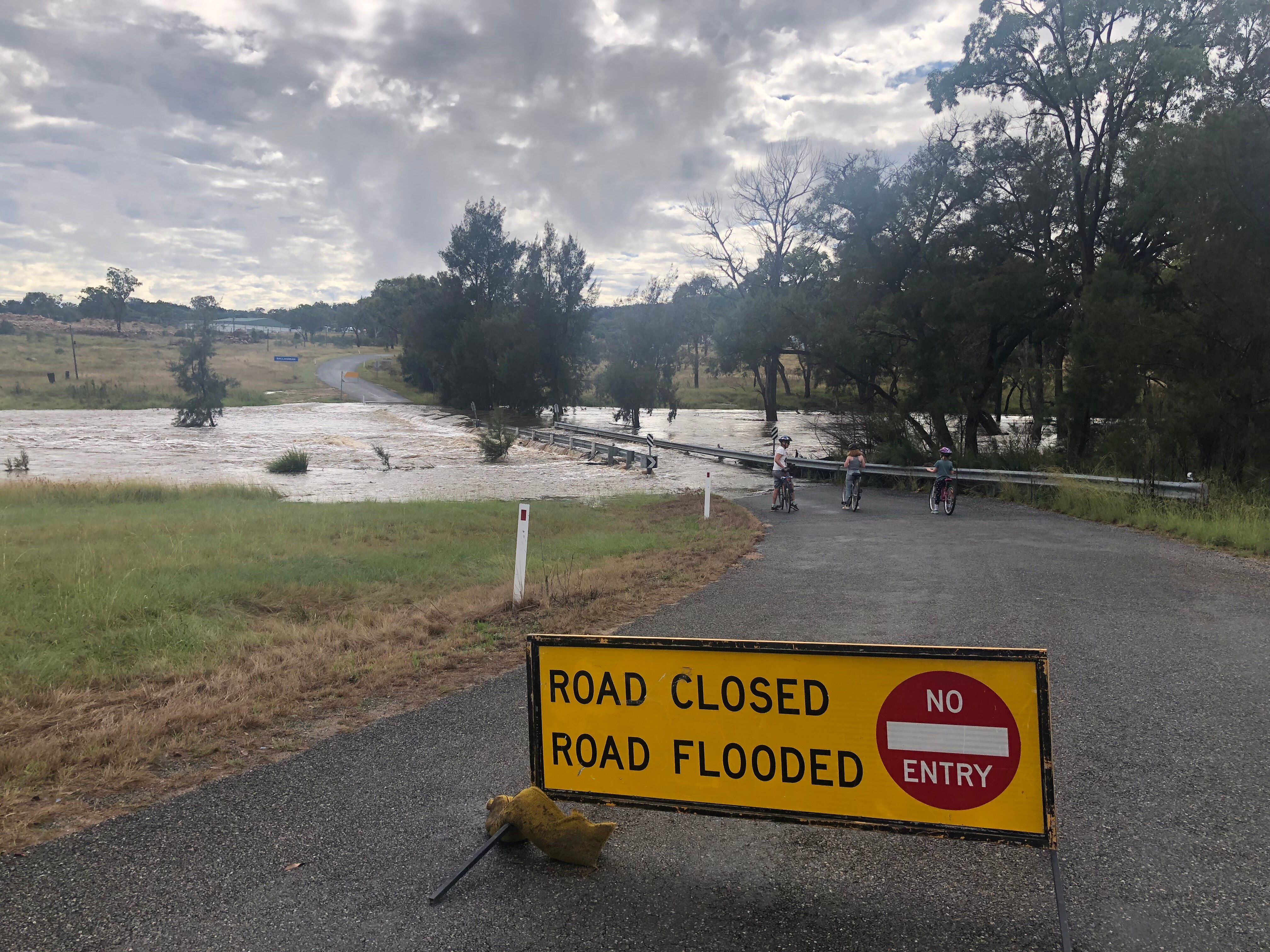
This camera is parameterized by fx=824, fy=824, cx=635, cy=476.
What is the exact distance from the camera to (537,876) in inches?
150

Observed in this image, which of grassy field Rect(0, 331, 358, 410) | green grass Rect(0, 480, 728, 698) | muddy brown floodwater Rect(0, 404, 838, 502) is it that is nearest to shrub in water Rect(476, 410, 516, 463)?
muddy brown floodwater Rect(0, 404, 838, 502)

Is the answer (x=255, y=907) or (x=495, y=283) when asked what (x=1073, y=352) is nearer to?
(x=255, y=907)

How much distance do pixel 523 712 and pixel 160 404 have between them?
85.5 m

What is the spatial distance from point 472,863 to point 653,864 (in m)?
0.84

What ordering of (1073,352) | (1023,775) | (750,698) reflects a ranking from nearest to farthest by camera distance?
(1023,775)
(750,698)
(1073,352)

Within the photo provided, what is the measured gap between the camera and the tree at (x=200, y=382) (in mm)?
59844

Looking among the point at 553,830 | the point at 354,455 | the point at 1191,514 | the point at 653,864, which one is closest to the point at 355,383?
the point at 354,455

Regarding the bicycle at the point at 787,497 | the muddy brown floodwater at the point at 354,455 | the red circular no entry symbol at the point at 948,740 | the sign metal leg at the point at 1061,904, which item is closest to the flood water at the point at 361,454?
the muddy brown floodwater at the point at 354,455

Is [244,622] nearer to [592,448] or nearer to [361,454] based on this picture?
[592,448]

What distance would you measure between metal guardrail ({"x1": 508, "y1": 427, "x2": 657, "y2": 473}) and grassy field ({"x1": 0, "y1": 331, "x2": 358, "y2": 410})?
4482 cm

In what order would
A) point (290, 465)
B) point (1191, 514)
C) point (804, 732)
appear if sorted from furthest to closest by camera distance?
point (290, 465) → point (1191, 514) → point (804, 732)

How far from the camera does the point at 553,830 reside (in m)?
3.89

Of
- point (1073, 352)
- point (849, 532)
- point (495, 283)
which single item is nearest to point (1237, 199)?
point (1073, 352)

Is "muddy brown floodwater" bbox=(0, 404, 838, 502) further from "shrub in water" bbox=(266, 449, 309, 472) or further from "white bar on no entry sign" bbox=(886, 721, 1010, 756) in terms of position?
"white bar on no entry sign" bbox=(886, 721, 1010, 756)
